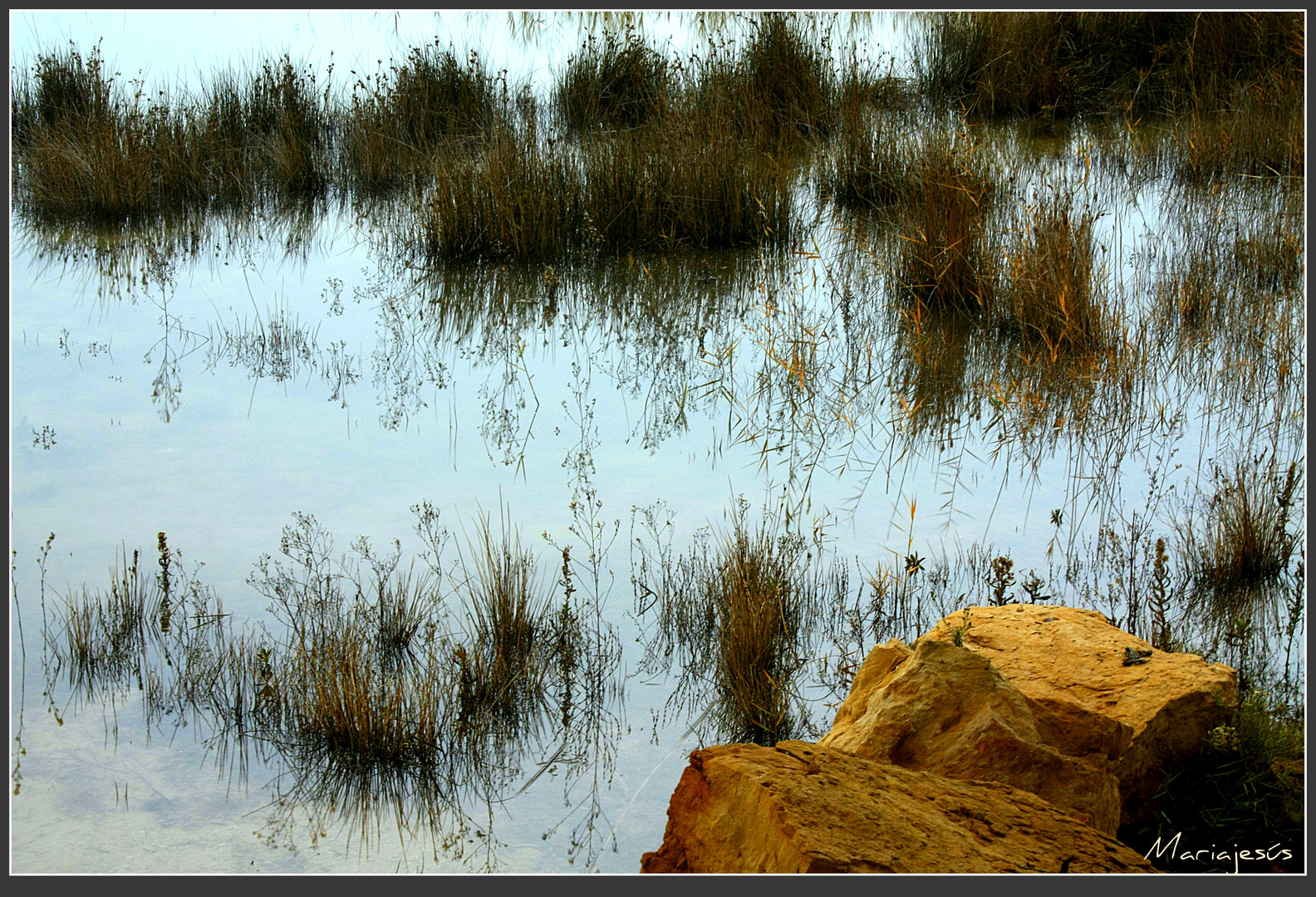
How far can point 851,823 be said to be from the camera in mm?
1875

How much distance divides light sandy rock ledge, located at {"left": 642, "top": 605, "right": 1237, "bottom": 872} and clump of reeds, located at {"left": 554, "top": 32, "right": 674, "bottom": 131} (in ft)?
21.8

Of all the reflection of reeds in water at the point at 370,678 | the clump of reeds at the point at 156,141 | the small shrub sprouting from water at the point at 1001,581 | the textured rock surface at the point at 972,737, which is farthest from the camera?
the clump of reeds at the point at 156,141

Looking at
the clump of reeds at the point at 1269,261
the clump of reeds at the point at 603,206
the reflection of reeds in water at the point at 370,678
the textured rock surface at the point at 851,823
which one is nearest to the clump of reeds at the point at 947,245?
the clump of reeds at the point at 603,206

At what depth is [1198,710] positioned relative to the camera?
2447 millimetres

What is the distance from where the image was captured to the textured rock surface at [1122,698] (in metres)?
2.42

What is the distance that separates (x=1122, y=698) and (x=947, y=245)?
3389 millimetres

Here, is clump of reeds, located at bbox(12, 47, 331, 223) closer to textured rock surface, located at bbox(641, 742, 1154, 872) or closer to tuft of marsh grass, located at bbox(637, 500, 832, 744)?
tuft of marsh grass, located at bbox(637, 500, 832, 744)

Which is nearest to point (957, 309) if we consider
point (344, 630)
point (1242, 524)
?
point (1242, 524)

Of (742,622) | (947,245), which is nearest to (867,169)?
(947,245)

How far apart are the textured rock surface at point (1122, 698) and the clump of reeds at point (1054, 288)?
2217 millimetres

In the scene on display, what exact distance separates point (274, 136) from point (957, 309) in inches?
206

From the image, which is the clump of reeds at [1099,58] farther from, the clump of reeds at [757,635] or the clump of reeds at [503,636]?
the clump of reeds at [503,636]

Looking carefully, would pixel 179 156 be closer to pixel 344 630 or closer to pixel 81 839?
pixel 344 630

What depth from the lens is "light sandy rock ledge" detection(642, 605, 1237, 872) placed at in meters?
1.88
